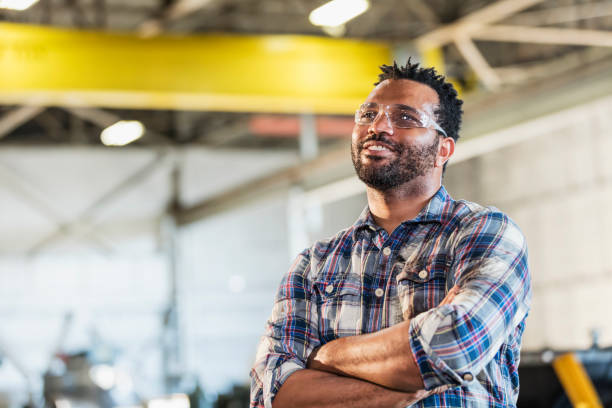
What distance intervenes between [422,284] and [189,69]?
775cm

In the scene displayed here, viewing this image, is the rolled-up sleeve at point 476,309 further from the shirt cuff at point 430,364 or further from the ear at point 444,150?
the ear at point 444,150

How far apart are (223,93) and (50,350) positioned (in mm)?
11117

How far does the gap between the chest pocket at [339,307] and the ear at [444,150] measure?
0.43 metres

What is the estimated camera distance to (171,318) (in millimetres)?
19750

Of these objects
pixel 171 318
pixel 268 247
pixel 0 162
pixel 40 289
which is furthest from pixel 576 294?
pixel 0 162

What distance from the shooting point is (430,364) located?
6.06 feet

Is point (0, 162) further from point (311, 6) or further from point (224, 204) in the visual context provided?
point (311, 6)

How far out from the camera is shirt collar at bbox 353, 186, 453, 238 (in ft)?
7.38

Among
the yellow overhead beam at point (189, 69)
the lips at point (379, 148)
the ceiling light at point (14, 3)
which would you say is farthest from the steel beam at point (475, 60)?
the lips at point (379, 148)

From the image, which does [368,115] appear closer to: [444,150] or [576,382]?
[444,150]

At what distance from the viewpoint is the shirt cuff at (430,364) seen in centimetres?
183

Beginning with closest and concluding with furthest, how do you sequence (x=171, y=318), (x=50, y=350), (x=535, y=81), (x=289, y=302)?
(x=289, y=302) < (x=535, y=81) < (x=50, y=350) < (x=171, y=318)

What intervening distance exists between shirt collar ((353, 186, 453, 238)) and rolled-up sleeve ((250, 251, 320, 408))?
210 millimetres

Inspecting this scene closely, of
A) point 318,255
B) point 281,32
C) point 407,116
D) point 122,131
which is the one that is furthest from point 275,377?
point 281,32
